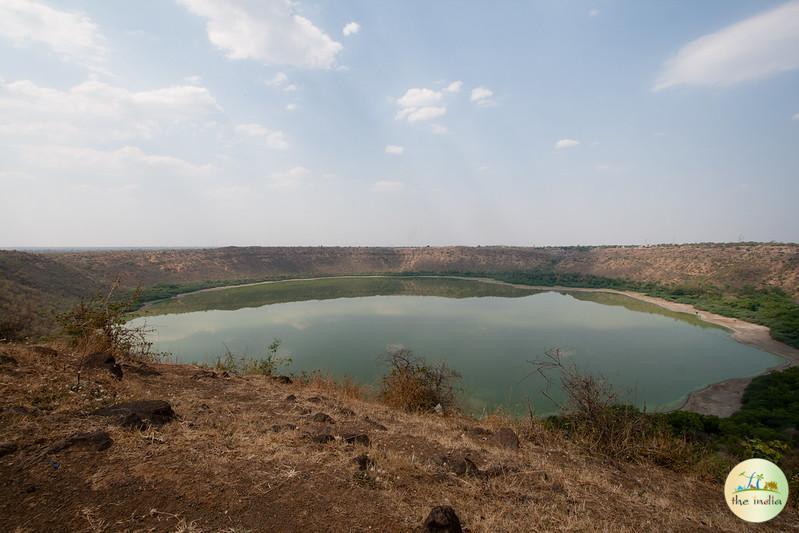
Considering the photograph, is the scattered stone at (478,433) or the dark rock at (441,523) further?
the scattered stone at (478,433)

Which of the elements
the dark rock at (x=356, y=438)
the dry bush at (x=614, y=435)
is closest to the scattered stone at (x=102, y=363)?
the dark rock at (x=356, y=438)

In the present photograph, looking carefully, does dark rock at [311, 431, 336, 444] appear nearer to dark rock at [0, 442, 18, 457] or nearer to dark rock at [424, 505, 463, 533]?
dark rock at [424, 505, 463, 533]

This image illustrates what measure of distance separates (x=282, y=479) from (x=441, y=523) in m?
1.68

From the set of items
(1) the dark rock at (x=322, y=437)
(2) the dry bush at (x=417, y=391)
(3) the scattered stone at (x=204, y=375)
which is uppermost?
(1) the dark rock at (x=322, y=437)

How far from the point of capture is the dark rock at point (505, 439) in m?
5.52

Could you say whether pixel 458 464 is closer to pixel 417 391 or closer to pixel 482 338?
pixel 417 391

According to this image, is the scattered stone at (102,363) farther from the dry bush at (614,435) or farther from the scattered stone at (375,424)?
the dry bush at (614,435)

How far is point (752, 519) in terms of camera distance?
136 inches

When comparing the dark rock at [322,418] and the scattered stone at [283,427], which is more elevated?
the scattered stone at [283,427]

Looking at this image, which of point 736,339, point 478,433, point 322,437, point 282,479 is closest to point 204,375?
point 322,437

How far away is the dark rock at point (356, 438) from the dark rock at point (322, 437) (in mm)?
169

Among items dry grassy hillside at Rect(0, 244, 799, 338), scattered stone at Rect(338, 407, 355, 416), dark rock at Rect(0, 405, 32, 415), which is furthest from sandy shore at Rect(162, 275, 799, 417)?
dark rock at Rect(0, 405, 32, 415)

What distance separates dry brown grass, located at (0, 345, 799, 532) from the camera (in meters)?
2.72

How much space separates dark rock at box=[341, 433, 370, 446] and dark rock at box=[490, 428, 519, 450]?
229cm
